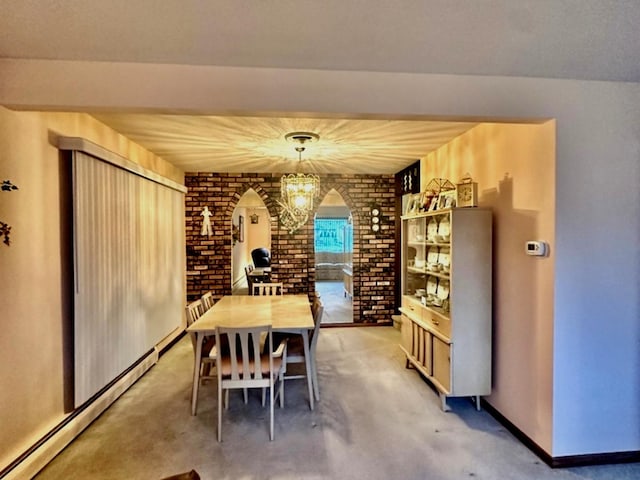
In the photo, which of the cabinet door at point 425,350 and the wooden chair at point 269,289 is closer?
the cabinet door at point 425,350

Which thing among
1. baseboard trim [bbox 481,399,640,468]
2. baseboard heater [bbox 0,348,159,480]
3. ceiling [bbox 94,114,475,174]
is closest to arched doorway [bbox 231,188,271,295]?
ceiling [bbox 94,114,475,174]

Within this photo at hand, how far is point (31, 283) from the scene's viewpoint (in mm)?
2252

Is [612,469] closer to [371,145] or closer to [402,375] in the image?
[402,375]

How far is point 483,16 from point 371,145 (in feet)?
7.35

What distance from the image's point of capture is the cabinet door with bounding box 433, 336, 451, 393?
290 cm

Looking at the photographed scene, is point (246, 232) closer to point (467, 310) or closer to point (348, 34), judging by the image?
point (467, 310)

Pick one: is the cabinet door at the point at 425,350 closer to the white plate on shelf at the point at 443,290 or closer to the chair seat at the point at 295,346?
the white plate on shelf at the point at 443,290

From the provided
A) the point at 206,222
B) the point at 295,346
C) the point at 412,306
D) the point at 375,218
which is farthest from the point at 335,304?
the point at 295,346

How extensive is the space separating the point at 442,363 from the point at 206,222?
3927 mm

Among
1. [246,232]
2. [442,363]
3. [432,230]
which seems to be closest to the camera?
[442,363]

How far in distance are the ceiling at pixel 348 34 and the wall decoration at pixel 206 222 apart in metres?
3.63

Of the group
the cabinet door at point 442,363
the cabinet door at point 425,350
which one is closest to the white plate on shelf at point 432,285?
the cabinet door at point 425,350

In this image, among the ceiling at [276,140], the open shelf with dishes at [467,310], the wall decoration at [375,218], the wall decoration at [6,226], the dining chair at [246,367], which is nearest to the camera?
the wall decoration at [6,226]

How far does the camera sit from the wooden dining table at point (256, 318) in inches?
114
